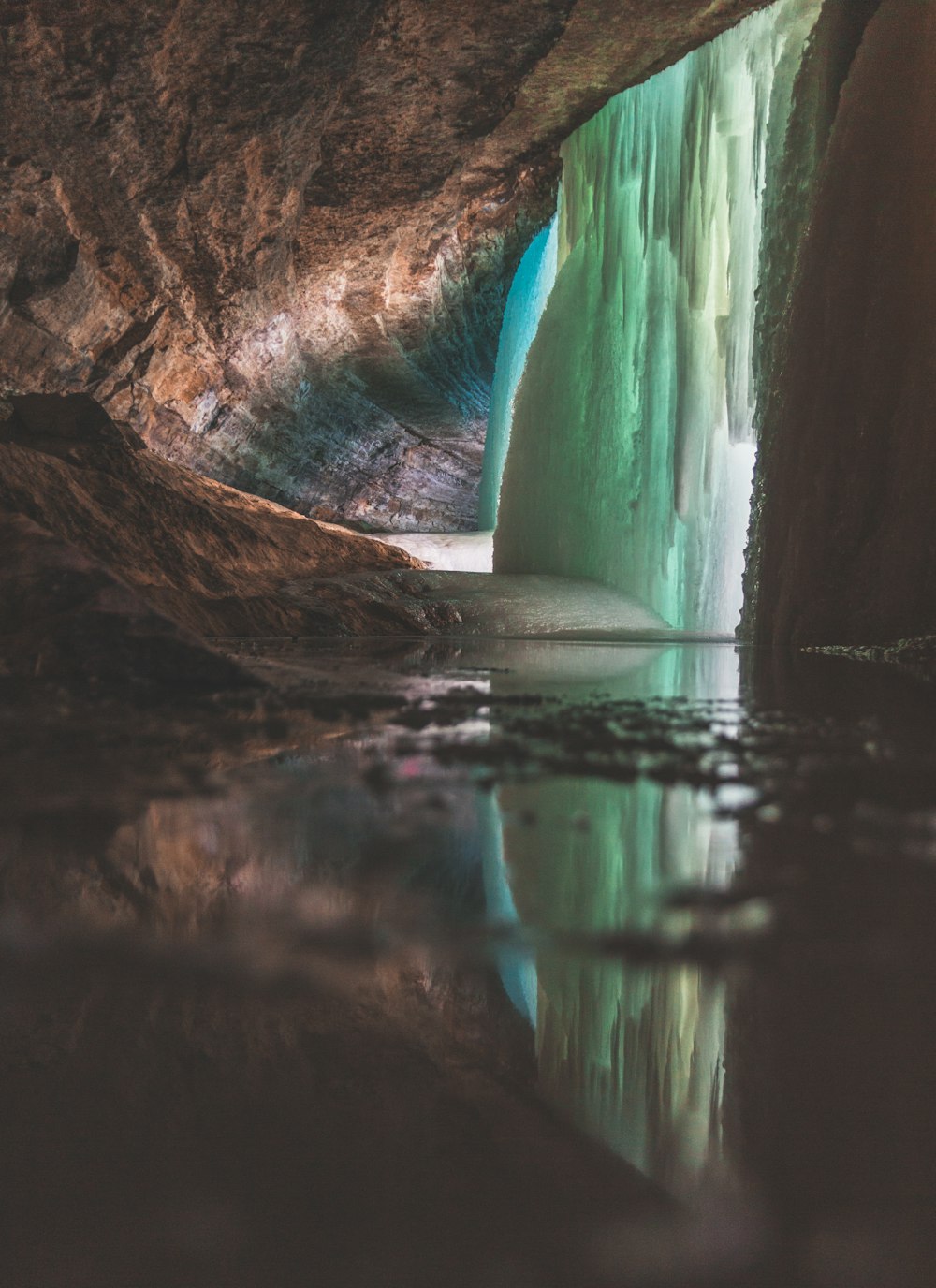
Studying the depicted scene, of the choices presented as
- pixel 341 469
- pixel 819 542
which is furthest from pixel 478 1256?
pixel 341 469

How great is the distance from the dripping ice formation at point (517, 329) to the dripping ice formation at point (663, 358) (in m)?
2.30

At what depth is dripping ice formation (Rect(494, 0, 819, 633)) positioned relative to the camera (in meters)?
5.94

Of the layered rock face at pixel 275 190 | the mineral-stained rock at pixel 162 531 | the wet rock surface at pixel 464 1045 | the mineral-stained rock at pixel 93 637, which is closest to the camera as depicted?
the wet rock surface at pixel 464 1045

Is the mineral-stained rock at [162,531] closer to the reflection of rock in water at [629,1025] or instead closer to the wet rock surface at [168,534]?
the wet rock surface at [168,534]

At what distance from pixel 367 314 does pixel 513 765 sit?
32.8 feet

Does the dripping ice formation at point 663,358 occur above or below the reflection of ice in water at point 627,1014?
above

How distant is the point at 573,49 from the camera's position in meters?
6.31

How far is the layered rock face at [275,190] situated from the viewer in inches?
223

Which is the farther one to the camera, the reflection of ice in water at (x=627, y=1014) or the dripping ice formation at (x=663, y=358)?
the dripping ice formation at (x=663, y=358)

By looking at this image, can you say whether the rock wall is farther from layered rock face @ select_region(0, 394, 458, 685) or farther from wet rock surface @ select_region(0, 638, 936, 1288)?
wet rock surface @ select_region(0, 638, 936, 1288)

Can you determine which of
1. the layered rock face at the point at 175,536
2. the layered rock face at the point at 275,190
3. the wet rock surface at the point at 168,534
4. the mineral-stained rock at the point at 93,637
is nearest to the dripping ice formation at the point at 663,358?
the layered rock face at the point at 275,190

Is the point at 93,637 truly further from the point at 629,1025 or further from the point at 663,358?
the point at 663,358

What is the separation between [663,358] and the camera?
633 cm

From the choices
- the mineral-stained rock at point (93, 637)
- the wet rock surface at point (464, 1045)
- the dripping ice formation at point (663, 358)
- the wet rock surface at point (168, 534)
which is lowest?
the wet rock surface at point (464, 1045)
